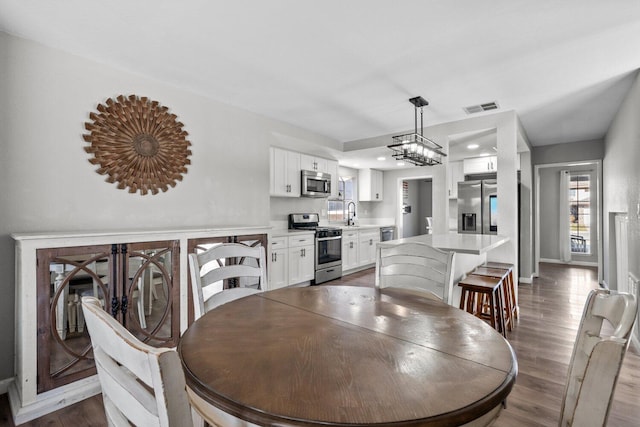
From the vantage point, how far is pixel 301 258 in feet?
15.2

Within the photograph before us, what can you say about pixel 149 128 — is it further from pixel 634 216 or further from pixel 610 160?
pixel 610 160

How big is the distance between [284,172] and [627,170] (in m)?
3.98

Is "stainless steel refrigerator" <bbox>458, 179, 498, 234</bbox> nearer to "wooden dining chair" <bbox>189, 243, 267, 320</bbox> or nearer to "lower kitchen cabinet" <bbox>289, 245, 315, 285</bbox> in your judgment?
"lower kitchen cabinet" <bbox>289, 245, 315, 285</bbox>

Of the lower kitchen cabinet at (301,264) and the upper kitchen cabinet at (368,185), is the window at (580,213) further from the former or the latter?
the lower kitchen cabinet at (301,264)

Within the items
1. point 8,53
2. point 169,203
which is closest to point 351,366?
point 169,203

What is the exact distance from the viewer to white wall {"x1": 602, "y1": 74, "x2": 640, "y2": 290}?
279cm

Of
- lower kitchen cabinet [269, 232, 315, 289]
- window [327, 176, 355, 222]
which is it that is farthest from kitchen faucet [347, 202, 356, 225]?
lower kitchen cabinet [269, 232, 315, 289]

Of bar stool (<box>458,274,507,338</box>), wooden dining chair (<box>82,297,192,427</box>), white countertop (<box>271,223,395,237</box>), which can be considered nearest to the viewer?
wooden dining chair (<box>82,297,192,427</box>)

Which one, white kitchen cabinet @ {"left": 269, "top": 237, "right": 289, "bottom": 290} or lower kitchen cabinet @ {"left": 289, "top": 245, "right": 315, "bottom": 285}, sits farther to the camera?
lower kitchen cabinet @ {"left": 289, "top": 245, "right": 315, "bottom": 285}

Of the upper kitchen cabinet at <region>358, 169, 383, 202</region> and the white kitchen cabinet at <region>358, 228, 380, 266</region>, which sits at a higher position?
the upper kitchen cabinet at <region>358, 169, 383, 202</region>

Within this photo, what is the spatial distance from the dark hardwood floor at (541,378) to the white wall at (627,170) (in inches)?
33.7

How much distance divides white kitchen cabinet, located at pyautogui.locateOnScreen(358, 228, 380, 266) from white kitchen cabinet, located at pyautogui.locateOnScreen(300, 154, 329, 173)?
1.55 metres

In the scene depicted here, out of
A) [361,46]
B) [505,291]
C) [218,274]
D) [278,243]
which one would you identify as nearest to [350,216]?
[278,243]

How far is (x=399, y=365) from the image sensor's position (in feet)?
2.71
